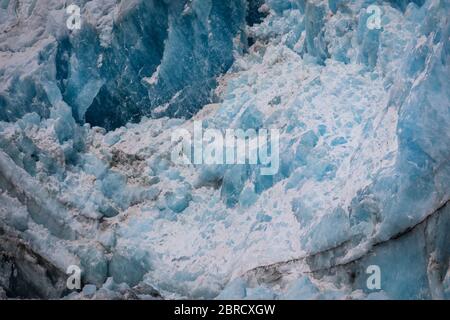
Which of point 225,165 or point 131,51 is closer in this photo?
point 225,165

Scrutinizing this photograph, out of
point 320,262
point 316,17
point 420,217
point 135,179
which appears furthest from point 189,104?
point 420,217

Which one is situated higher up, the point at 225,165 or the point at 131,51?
the point at 131,51

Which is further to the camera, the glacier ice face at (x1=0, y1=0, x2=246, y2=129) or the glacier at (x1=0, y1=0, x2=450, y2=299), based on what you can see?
the glacier ice face at (x1=0, y1=0, x2=246, y2=129)

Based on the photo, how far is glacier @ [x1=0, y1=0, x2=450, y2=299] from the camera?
9.31 metres

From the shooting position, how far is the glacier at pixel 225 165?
367 inches

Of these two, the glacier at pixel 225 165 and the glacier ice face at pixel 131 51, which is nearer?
the glacier at pixel 225 165

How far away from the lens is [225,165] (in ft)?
36.3

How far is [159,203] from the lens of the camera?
11039mm

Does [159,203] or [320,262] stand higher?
[159,203]

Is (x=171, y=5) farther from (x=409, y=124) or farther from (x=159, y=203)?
(x=409, y=124)
